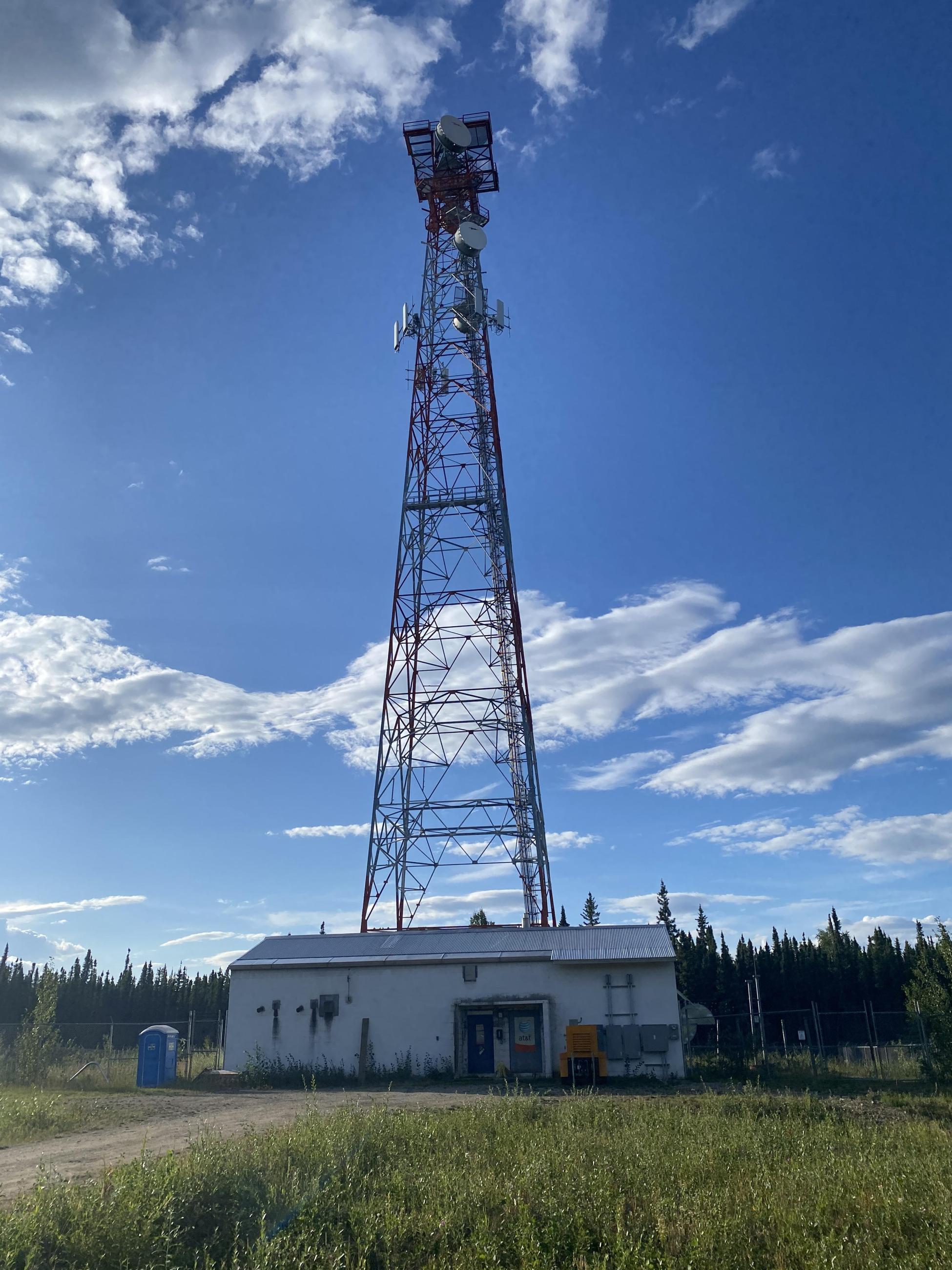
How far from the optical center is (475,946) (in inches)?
1023

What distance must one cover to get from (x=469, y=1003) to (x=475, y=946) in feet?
6.07

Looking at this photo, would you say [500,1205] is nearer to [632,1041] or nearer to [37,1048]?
[632,1041]

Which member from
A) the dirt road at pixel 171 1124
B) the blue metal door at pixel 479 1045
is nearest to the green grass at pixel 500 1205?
the dirt road at pixel 171 1124

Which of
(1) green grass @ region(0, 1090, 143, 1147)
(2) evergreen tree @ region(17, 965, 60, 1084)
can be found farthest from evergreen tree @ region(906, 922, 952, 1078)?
(2) evergreen tree @ region(17, 965, 60, 1084)

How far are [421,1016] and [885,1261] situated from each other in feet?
58.7

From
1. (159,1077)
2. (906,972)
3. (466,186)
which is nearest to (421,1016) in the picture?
(159,1077)

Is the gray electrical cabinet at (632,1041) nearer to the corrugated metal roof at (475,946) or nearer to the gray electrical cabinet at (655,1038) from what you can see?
the gray electrical cabinet at (655,1038)

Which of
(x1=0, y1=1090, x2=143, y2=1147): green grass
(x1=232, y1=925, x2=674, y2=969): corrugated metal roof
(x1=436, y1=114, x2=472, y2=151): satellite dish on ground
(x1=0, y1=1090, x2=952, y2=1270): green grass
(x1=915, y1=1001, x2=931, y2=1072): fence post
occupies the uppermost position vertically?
(x1=436, y1=114, x2=472, y2=151): satellite dish on ground

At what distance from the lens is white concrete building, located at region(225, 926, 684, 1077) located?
77.8ft

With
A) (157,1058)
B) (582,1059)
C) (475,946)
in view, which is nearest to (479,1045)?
(475,946)

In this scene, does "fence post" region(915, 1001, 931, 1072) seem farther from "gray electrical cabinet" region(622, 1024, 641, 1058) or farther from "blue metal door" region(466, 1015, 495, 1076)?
"blue metal door" region(466, 1015, 495, 1076)

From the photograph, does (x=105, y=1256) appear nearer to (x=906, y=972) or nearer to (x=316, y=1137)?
(x=316, y=1137)

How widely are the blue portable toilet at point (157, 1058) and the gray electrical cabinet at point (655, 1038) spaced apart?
40.0ft

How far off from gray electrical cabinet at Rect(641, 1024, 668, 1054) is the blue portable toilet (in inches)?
480
